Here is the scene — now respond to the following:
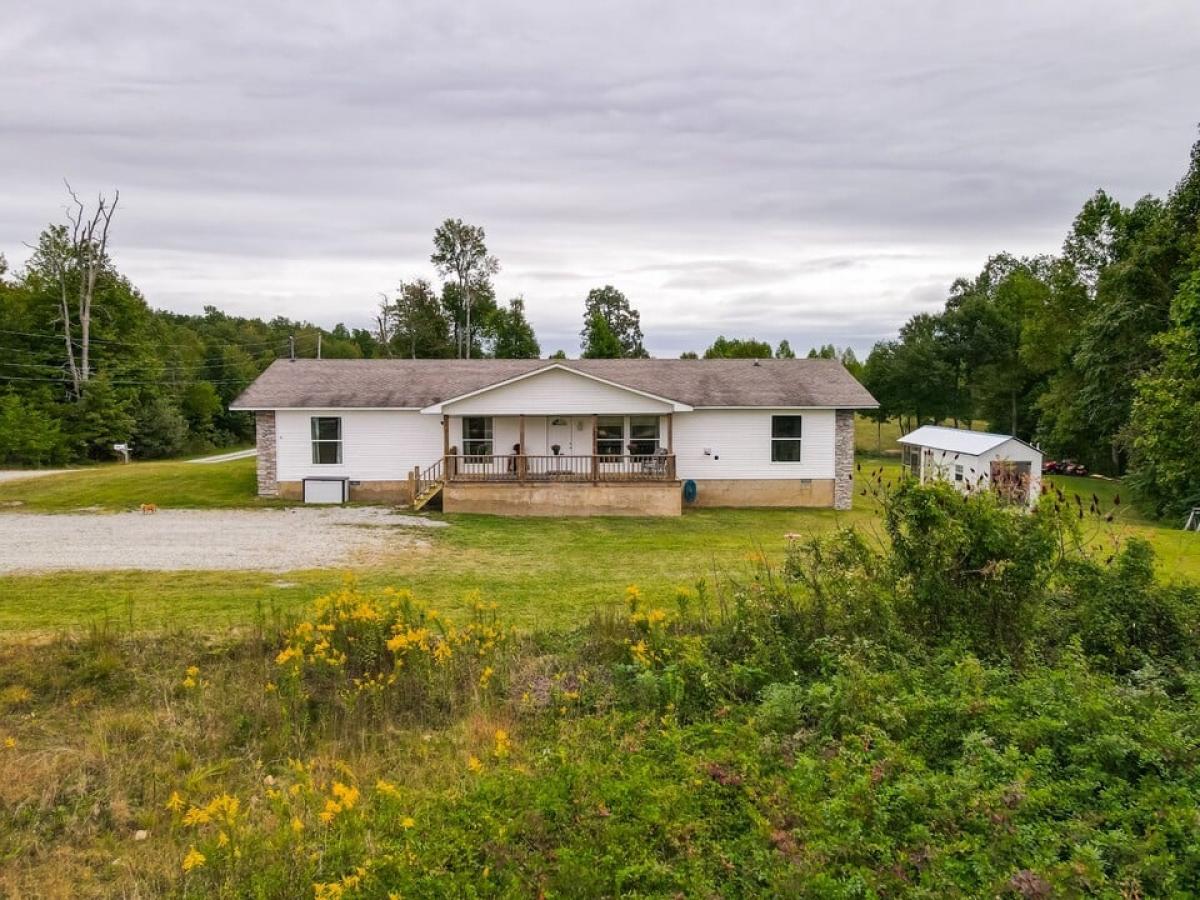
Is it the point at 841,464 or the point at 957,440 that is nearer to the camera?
the point at 841,464

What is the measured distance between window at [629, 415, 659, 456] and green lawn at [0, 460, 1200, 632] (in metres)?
2.52

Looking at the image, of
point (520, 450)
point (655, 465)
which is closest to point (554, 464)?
point (520, 450)

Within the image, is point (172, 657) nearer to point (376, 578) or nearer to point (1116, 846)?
point (376, 578)

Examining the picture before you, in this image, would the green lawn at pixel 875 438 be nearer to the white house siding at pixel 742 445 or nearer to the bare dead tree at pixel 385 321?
the white house siding at pixel 742 445

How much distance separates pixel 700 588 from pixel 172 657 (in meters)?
5.38

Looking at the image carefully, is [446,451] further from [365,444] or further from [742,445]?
[742,445]

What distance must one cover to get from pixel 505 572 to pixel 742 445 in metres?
11.1

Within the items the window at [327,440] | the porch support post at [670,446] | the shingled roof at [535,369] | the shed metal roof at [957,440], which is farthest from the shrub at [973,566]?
the shed metal roof at [957,440]

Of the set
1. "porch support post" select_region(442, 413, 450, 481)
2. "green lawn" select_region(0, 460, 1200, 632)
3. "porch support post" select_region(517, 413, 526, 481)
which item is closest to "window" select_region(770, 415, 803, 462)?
"green lawn" select_region(0, 460, 1200, 632)

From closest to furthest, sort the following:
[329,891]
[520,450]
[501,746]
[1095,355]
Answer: [329,891]
[501,746]
[520,450]
[1095,355]

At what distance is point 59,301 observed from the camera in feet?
126

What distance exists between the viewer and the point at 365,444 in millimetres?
21531

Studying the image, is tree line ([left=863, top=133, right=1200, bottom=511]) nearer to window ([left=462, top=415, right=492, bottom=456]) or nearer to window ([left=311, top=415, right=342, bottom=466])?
window ([left=462, top=415, right=492, bottom=456])

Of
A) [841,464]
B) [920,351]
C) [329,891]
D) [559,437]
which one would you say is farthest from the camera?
[920,351]
